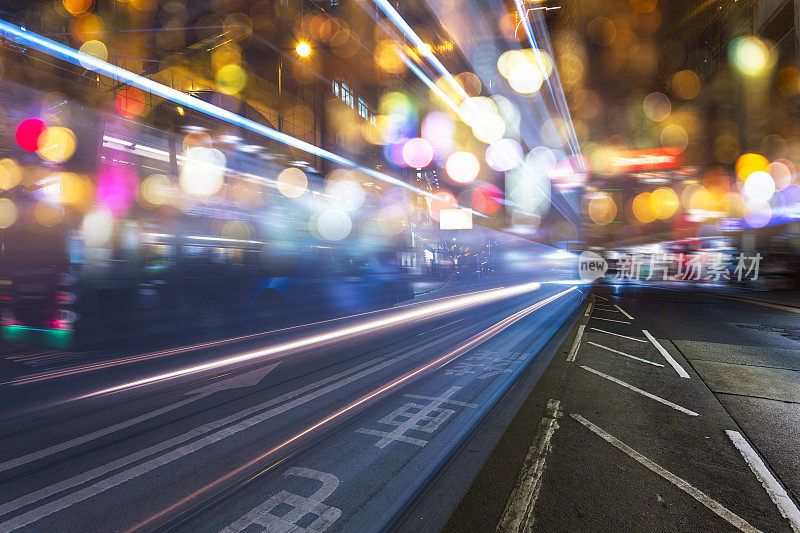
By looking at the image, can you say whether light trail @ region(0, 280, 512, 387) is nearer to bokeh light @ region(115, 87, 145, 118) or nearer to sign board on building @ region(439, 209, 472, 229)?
bokeh light @ region(115, 87, 145, 118)

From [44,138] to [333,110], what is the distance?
68.0 feet

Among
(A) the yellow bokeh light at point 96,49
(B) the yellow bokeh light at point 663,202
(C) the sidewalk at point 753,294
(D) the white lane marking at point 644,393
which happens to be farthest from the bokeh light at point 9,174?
(B) the yellow bokeh light at point 663,202

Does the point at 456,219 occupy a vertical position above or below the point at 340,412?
above

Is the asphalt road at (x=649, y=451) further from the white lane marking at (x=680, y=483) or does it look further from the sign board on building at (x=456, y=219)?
the sign board on building at (x=456, y=219)

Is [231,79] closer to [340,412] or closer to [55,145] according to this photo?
[55,145]

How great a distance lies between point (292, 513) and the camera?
264 centimetres

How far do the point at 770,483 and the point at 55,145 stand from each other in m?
11.0

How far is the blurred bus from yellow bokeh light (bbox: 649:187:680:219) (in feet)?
169

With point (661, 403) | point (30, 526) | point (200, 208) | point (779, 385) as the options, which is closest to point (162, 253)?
point (200, 208)

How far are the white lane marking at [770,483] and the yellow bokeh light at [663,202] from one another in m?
52.3

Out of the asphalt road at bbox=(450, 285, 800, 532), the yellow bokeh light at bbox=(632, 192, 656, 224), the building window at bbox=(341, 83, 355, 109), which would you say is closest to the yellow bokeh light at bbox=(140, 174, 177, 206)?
the asphalt road at bbox=(450, 285, 800, 532)

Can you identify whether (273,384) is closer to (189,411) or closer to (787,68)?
(189,411)

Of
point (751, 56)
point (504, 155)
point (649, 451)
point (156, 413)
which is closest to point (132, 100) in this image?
point (156, 413)

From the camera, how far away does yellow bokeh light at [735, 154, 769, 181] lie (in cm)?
3309
